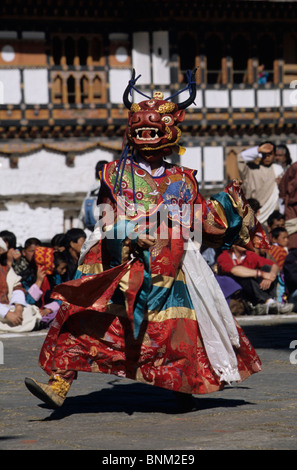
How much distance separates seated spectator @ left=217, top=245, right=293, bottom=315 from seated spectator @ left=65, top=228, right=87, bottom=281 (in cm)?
166

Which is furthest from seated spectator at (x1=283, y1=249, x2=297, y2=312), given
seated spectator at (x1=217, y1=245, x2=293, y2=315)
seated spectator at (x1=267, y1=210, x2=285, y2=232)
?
seated spectator at (x1=267, y1=210, x2=285, y2=232)

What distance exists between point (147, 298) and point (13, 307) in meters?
5.91

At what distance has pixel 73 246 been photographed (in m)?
13.4

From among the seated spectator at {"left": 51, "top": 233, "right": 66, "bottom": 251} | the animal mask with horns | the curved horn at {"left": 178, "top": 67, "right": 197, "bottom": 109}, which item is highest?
the curved horn at {"left": 178, "top": 67, "right": 197, "bottom": 109}

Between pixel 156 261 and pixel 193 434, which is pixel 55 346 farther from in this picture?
pixel 193 434

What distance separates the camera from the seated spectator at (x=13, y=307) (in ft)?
40.1

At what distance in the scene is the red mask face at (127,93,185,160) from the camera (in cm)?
710

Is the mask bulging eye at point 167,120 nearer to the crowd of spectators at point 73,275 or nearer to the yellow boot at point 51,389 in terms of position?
the yellow boot at point 51,389

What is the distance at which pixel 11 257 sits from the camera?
13.2 metres

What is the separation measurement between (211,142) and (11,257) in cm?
1518

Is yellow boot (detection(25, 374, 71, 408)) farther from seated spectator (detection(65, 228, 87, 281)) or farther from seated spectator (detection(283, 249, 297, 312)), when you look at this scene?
seated spectator (detection(283, 249, 297, 312))

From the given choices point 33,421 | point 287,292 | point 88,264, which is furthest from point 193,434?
point 287,292

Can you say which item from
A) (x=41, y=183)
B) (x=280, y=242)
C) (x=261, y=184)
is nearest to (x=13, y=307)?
(x=280, y=242)

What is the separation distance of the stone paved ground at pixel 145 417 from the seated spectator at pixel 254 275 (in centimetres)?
399
